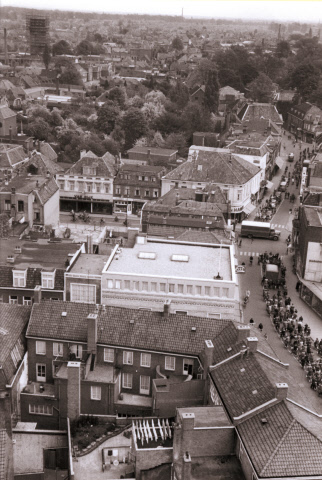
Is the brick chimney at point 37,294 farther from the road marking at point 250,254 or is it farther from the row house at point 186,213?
the road marking at point 250,254

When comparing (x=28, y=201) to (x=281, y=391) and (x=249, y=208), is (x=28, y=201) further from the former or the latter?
(x=281, y=391)

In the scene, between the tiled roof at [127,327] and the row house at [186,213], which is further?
the row house at [186,213]

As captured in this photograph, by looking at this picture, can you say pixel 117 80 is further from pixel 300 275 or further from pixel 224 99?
pixel 300 275

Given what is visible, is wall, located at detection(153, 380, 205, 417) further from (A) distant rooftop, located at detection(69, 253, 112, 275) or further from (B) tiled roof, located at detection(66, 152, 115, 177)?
(B) tiled roof, located at detection(66, 152, 115, 177)

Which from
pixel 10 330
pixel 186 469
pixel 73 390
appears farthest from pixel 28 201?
pixel 186 469

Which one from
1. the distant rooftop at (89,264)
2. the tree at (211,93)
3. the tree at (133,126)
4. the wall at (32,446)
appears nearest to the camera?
the wall at (32,446)

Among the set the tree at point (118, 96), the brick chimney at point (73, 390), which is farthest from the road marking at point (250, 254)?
the tree at point (118, 96)
